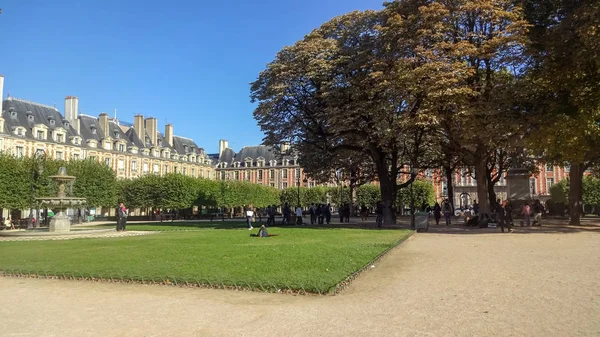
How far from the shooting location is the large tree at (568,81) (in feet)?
62.7

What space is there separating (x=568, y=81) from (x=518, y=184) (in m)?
14.2

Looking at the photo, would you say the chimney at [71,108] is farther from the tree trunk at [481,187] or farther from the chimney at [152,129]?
the tree trunk at [481,187]

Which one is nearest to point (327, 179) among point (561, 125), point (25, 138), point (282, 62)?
point (282, 62)

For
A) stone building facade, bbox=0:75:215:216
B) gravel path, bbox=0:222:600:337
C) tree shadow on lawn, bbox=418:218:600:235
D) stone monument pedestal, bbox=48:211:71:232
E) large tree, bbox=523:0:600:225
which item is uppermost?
stone building facade, bbox=0:75:215:216

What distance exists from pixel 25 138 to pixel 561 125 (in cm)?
6437

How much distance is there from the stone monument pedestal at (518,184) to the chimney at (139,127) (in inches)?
2582

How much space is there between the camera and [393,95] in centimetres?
2450

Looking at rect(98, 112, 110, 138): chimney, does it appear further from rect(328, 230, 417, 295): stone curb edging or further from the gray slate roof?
rect(328, 230, 417, 295): stone curb edging

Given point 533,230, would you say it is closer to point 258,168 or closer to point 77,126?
point 77,126

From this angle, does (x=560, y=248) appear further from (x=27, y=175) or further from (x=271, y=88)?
(x=27, y=175)

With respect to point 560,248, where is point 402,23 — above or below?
above

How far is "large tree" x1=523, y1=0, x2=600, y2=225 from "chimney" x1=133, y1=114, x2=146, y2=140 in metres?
71.5

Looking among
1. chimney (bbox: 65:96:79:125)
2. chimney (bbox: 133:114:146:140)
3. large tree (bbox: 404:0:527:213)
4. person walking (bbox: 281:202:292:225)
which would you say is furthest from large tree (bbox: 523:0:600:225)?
chimney (bbox: 133:114:146:140)

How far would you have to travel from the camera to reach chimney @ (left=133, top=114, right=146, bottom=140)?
8231 cm
